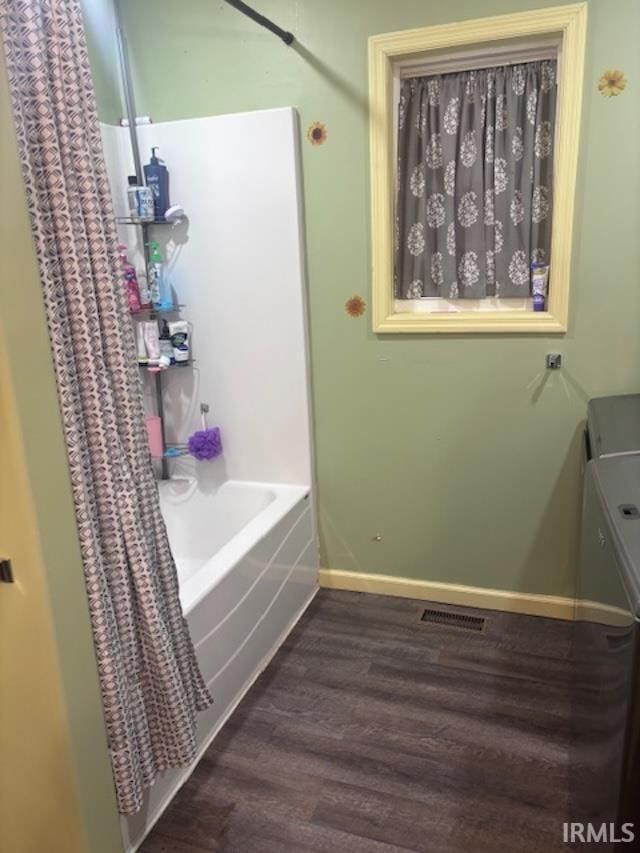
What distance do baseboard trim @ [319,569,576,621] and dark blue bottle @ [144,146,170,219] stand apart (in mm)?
1751

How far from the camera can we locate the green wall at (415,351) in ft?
7.39

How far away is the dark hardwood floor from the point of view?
1708mm

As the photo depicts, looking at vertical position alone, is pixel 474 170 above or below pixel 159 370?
above

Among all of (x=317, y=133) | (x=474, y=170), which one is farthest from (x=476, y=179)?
(x=317, y=133)

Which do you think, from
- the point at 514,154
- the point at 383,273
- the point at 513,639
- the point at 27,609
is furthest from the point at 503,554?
the point at 27,609

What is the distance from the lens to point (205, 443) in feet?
9.21

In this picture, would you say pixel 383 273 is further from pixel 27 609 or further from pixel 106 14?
pixel 27 609

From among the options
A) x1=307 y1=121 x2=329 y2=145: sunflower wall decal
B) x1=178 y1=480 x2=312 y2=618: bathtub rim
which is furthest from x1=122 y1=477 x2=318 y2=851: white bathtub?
x1=307 y1=121 x2=329 y2=145: sunflower wall decal

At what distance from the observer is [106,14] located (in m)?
2.57

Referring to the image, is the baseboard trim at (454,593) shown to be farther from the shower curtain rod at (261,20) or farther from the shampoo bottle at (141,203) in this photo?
the shower curtain rod at (261,20)

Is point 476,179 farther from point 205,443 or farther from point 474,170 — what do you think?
point 205,443

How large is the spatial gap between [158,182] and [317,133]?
676 millimetres

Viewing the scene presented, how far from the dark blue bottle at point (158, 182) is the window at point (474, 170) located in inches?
33.9

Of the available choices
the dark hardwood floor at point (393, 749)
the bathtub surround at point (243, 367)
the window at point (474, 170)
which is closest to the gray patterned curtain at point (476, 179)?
the window at point (474, 170)
